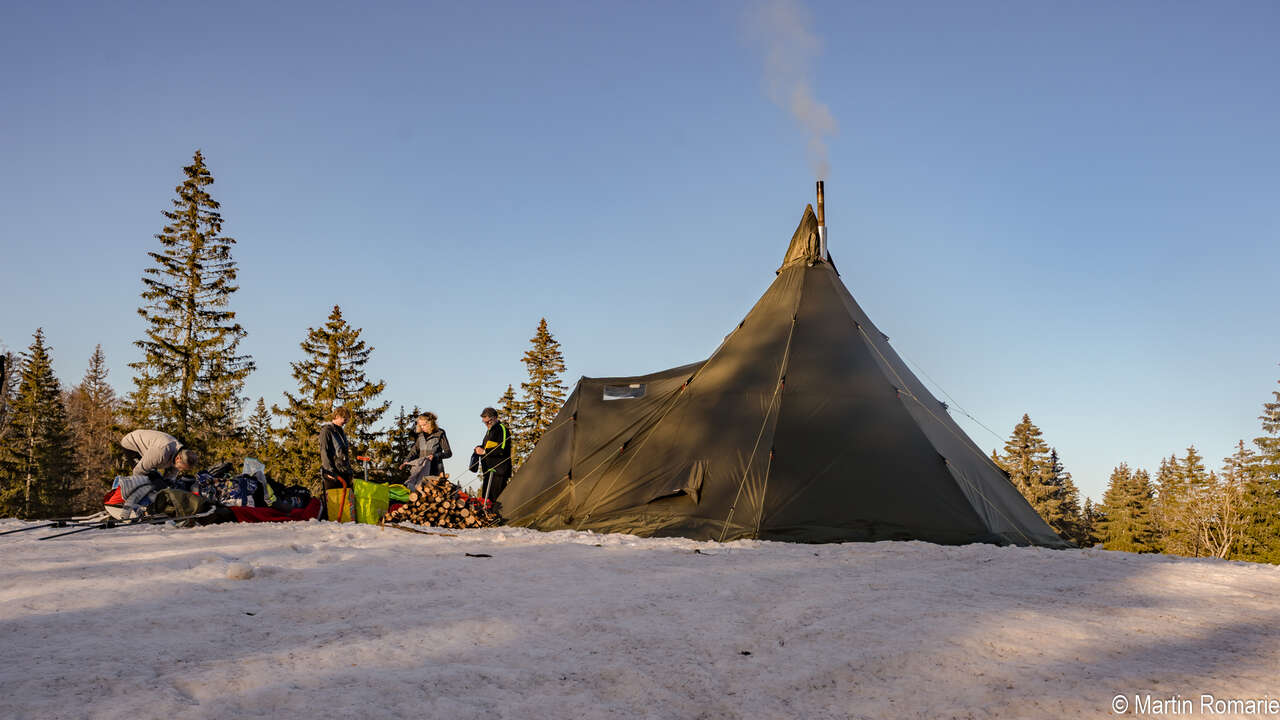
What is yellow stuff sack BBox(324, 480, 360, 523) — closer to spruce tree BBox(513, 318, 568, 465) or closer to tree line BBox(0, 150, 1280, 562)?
tree line BBox(0, 150, 1280, 562)

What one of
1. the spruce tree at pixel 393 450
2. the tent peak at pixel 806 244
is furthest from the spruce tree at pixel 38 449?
the tent peak at pixel 806 244

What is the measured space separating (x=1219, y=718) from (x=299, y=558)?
6.61m

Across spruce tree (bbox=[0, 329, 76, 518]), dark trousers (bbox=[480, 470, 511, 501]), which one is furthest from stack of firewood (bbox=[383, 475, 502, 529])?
spruce tree (bbox=[0, 329, 76, 518])

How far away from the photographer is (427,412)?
1182cm

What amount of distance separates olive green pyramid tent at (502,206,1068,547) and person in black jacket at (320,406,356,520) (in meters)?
2.33

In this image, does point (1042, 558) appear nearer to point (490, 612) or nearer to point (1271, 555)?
point (490, 612)

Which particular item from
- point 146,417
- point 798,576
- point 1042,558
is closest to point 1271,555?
point 1042,558

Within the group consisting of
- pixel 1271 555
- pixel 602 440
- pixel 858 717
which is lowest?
pixel 1271 555

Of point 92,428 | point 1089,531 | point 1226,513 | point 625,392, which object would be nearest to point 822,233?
point 625,392

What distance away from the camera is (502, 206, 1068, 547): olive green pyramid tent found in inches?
338

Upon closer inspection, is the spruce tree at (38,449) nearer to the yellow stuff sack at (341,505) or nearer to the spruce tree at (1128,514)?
the yellow stuff sack at (341,505)

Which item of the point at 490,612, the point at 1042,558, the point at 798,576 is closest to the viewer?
the point at 490,612

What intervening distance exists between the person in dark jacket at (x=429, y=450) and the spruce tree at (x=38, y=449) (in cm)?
3443

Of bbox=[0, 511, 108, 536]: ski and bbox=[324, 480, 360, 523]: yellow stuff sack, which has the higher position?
bbox=[324, 480, 360, 523]: yellow stuff sack
